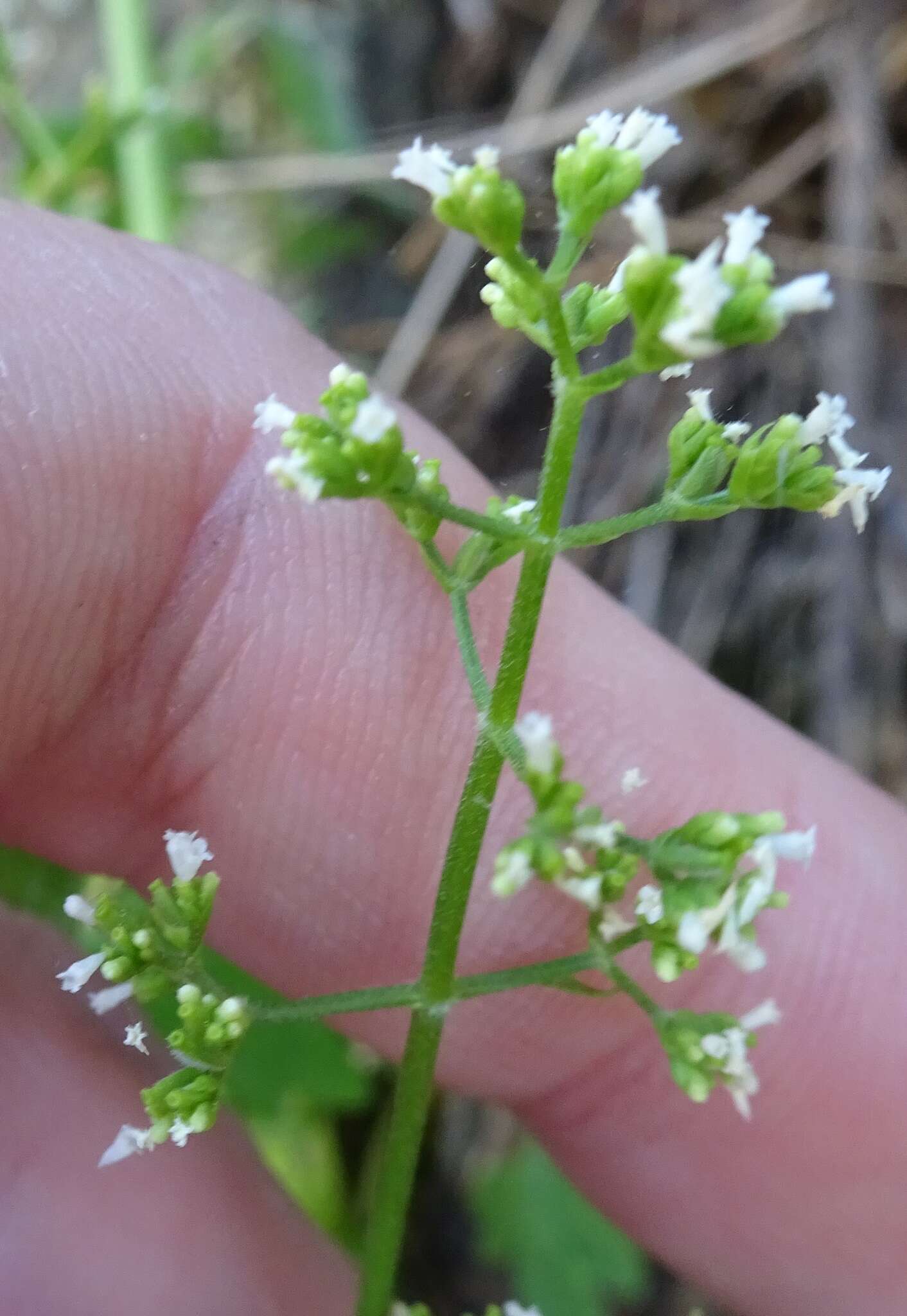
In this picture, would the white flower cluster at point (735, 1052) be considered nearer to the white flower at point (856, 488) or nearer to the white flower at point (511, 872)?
the white flower at point (511, 872)

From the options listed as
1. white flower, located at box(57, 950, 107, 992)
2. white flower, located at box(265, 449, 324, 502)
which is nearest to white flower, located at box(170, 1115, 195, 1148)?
white flower, located at box(57, 950, 107, 992)

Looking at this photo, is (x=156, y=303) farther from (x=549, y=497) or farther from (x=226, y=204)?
(x=226, y=204)

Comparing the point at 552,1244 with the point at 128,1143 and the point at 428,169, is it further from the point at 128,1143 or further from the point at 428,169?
the point at 428,169

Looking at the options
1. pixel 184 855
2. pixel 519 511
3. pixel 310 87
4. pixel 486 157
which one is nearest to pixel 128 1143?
pixel 184 855

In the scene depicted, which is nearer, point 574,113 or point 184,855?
point 184,855

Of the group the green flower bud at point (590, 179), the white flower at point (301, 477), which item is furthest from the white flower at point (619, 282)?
the white flower at point (301, 477)

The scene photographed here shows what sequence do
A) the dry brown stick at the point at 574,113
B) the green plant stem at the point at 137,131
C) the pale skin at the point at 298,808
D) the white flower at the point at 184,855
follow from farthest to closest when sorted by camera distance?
the dry brown stick at the point at 574,113, the green plant stem at the point at 137,131, the pale skin at the point at 298,808, the white flower at the point at 184,855
